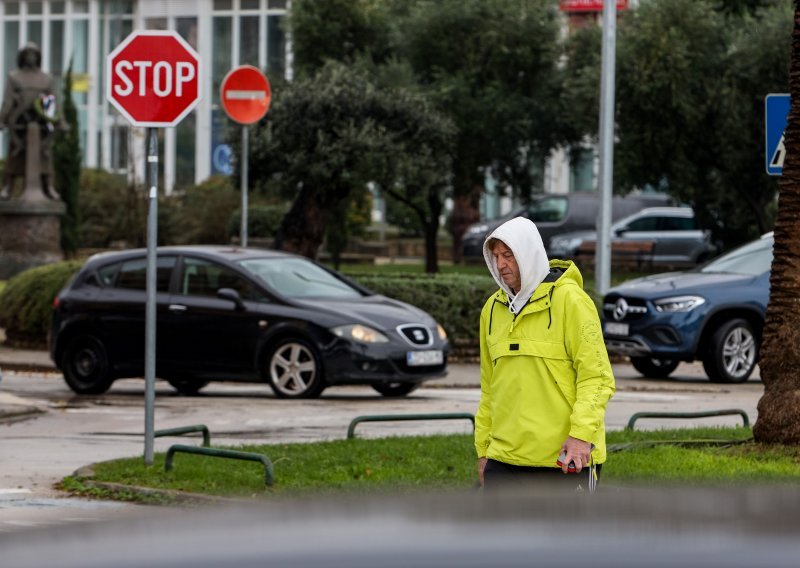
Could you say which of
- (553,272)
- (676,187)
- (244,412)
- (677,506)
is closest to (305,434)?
(244,412)

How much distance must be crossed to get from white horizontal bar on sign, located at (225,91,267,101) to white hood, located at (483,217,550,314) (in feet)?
49.4

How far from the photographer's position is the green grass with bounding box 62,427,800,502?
32.8ft

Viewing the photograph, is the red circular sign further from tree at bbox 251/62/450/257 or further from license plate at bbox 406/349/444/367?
tree at bbox 251/62/450/257

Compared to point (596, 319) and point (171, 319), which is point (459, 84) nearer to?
point (171, 319)

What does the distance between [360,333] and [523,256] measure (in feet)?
33.9

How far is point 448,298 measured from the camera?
68.7 feet

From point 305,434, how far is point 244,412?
2.00 meters

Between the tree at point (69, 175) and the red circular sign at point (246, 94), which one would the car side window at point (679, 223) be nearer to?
the tree at point (69, 175)

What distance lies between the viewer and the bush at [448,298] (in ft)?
68.4

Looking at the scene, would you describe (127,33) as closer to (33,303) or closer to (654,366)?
(33,303)

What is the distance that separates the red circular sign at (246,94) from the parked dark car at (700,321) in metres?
4.74

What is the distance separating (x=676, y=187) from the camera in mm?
34875

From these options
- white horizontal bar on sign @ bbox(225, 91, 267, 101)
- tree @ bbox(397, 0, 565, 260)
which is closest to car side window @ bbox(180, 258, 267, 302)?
white horizontal bar on sign @ bbox(225, 91, 267, 101)

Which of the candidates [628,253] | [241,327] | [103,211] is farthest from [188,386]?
[103,211]
